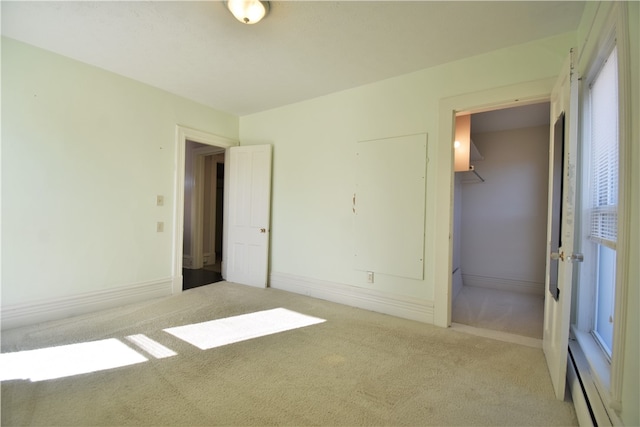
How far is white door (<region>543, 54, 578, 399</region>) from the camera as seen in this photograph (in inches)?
64.7

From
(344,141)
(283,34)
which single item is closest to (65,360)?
(283,34)

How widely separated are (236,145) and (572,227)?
4.11m

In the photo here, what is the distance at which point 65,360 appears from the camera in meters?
2.00

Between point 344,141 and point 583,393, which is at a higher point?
point 344,141

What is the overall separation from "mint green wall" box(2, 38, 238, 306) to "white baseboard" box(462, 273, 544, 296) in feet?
14.7

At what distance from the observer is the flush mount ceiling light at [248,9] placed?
75.6 inches

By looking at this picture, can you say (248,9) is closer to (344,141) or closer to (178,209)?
(344,141)

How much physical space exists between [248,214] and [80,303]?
212cm

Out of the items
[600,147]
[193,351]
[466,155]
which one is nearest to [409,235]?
[466,155]

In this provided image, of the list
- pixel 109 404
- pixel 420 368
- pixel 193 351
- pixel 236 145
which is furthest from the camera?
pixel 236 145

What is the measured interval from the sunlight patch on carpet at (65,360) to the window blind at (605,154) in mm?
3139

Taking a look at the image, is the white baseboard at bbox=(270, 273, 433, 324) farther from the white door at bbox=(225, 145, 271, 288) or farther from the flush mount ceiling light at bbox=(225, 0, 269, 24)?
the flush mount ceiling light at bbox=(225, 0, 269, 24)

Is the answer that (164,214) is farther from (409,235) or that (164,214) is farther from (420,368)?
(420,368)

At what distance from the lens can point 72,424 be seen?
142 centimetres
